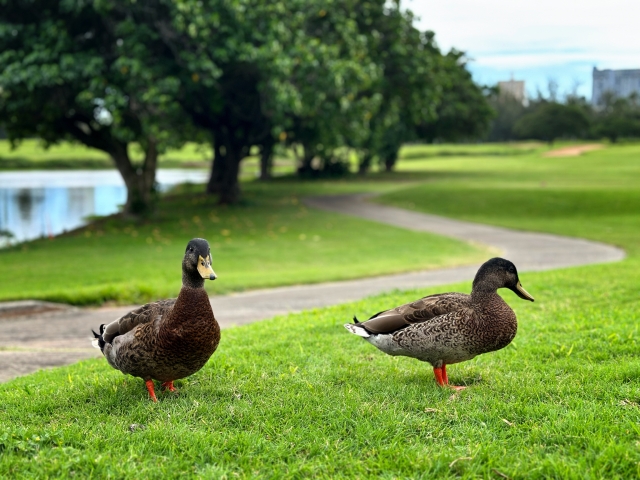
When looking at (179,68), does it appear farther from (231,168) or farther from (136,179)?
(231,168)

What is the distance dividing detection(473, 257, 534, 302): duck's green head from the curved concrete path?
486 cm

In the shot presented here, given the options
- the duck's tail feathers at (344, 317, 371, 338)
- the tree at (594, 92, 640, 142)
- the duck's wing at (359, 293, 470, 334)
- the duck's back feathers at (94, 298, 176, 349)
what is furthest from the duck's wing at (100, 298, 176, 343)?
the tree at (594, 92, 640, 142)

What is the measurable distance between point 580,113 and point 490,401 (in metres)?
91.8

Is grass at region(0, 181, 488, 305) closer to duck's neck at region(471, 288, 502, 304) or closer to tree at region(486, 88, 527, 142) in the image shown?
duck's neck at region(471, 288, 502, 304)

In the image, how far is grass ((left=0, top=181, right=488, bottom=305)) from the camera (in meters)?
12.8

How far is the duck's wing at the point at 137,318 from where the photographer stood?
17.4 feet

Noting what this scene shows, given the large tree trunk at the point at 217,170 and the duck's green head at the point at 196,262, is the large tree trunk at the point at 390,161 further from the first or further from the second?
the duck's green head at the point at 196,262

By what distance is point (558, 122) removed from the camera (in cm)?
9056

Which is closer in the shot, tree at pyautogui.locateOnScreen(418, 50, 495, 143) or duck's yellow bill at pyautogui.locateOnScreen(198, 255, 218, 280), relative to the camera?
duck's yellow bill at pyautogui.locateOnScreen(198, 255, 218, 280)

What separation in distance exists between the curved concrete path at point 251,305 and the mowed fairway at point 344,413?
1.48m

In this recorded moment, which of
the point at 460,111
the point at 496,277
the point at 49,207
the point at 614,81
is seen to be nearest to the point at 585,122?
the point at 460,111

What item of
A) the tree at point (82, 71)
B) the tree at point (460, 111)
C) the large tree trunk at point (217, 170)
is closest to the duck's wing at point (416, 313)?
the tree at point (82, 71)

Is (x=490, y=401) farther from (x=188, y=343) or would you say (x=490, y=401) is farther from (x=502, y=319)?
(x=188, y=343)

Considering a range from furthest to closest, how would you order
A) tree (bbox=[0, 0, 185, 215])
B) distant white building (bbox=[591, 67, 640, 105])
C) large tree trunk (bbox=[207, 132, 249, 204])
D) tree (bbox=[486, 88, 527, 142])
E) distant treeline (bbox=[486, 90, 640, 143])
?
tree (bbox=[486, 88, 527, 142]) < distant treeline (bbox=[486, 90, 640, 143]) < large tree trunk (bbox=[207, 132, 249, 204]) < tree (bbox=[0, 0, 185, 215]) < distant white building (bbox=[591, 67, 640, 105])
